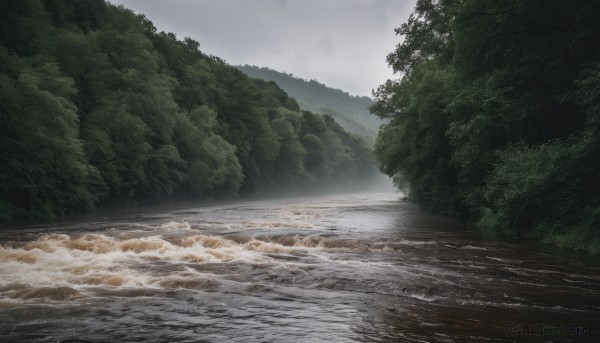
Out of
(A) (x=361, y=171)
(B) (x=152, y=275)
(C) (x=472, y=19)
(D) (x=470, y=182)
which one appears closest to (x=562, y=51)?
(C) (x=472, y=19)

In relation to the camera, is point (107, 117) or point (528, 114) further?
point (107, 117)

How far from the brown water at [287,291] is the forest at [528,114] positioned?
83.3 inches

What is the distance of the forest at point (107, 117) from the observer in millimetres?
24484

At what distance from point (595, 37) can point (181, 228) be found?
18.7 metres

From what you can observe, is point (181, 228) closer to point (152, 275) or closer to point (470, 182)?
point (152, 275)

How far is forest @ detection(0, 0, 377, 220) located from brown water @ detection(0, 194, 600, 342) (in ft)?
33.9

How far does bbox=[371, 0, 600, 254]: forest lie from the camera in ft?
46.4

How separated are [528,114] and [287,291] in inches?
542

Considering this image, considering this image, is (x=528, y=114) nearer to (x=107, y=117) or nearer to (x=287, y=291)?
(x=287, y=291)

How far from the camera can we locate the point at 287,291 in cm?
906

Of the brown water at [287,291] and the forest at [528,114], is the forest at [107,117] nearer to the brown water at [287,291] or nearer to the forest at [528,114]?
the brown water at [287,291]

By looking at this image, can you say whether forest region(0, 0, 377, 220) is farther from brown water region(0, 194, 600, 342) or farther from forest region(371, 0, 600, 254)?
forest region(371, 0, 600, 254)

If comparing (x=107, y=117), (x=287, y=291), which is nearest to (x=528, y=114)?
(x=287, y=291)

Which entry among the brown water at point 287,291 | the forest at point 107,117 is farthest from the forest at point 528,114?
the forest at point 107,117
